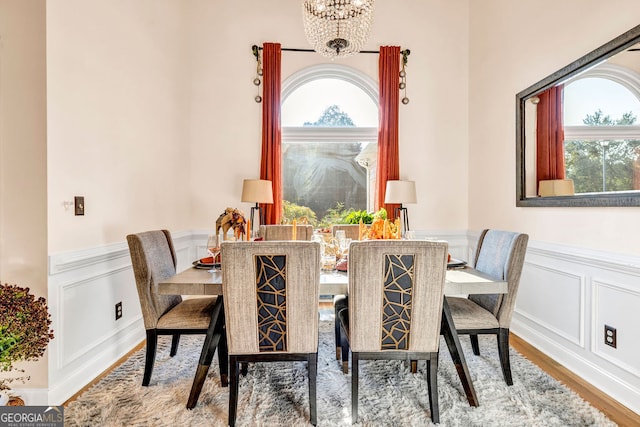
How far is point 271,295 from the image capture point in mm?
1603

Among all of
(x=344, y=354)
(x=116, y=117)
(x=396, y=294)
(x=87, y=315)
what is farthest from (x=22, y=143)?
(x=344, y=354)

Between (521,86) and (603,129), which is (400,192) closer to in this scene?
(521,86)

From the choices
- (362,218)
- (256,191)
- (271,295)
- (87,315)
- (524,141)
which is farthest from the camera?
(362,218)

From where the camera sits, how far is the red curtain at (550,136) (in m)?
2.40

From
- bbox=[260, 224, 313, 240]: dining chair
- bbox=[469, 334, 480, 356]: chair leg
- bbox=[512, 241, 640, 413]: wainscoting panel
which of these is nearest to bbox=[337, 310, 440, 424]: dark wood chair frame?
bbox=[469, 334, 480, 356]: chair leg

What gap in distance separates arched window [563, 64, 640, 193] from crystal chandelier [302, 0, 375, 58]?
1.51 metres

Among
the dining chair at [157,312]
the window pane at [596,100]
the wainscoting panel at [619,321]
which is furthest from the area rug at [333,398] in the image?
the window pane at [596,100]

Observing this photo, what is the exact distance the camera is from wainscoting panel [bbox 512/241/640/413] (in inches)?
74.4

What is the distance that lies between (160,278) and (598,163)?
9.26 ft

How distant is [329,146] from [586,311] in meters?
Result: 2.81

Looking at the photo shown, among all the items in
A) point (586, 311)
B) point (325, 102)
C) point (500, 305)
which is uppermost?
point (325, 102)

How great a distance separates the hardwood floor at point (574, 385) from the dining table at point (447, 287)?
2.36ft

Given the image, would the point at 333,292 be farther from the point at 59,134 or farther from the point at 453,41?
the point at 453,41

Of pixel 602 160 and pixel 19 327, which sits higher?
pixel 602 160
